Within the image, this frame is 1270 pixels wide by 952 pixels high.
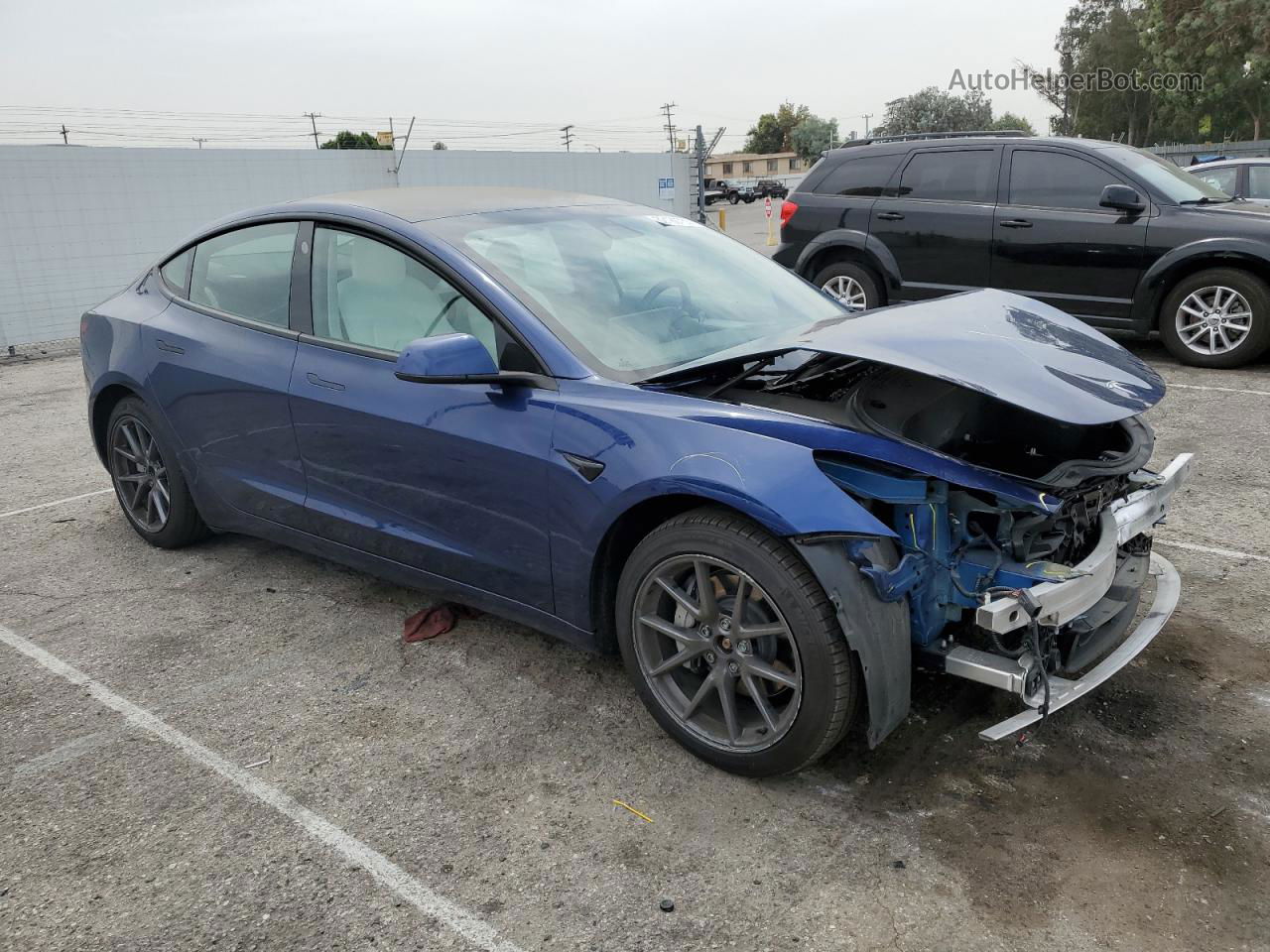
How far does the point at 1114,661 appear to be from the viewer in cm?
287

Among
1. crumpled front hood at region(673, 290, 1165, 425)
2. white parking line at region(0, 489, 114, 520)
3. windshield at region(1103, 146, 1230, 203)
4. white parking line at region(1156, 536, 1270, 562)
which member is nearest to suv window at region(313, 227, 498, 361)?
crumpled front hood at region(673, 290, 1165, 425)

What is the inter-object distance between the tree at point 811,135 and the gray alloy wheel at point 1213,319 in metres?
104

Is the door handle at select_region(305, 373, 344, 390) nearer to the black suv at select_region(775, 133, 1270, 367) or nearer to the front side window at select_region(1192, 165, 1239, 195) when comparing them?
the black suv at select_region(775, 133, 1270, 367)

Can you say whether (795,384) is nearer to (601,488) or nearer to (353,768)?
(601,488)

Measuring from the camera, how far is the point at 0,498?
607cm

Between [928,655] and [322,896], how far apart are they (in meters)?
1.68

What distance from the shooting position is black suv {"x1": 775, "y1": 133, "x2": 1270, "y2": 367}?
25.5 ft

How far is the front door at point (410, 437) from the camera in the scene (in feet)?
10.7

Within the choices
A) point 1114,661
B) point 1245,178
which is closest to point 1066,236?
point 1245,178

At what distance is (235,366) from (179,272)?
2.97 ft

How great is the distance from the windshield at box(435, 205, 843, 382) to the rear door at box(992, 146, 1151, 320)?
485cm

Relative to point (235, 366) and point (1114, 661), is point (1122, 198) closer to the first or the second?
point (1114, 661)

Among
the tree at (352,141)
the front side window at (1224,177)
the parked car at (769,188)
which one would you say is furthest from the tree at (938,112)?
the front side window at (1224,177)

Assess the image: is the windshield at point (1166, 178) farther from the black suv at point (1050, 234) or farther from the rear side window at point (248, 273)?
the rear side window at point (248, 273)
